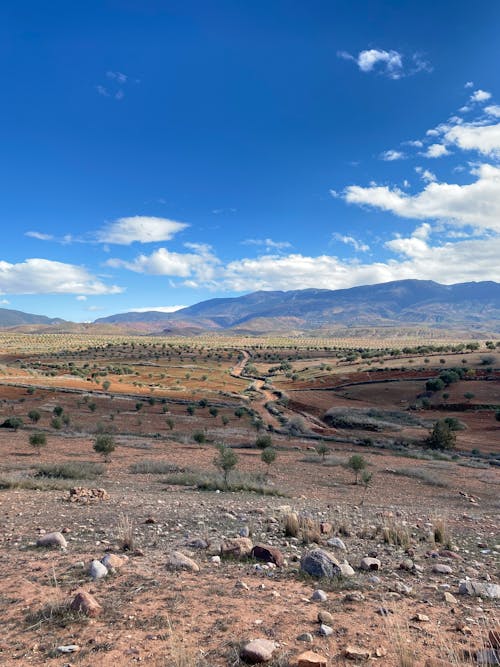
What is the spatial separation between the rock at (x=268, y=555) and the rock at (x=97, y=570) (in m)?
2.63

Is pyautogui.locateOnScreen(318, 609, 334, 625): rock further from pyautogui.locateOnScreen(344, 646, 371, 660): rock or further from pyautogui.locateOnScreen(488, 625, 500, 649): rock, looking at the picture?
pyautogui.locateOnScreen(488, 625, 500, 649): rock

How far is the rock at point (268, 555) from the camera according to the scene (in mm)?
7098

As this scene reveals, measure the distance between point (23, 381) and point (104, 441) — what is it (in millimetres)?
48093

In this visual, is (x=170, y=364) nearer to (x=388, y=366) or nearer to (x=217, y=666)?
(x=388, y=366)

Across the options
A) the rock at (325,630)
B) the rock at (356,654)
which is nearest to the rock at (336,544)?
the rock at (325,630)

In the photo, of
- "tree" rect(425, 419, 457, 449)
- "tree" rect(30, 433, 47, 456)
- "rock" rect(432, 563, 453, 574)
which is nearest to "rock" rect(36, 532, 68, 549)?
"rock" rect(432, 563, 453, 574)

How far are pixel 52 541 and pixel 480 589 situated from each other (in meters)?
7.65

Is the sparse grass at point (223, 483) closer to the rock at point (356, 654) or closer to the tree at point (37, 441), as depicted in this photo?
the tree at point (37, 441)

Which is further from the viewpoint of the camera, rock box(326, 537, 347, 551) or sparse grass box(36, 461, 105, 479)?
sparse grass box(36, 461, 105, 479)

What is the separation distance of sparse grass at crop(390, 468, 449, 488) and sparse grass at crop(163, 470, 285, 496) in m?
8.74

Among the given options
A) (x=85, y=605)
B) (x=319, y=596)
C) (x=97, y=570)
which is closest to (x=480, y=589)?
(x=319, y=596)

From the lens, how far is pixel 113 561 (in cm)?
659

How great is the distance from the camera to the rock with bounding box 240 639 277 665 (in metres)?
4.24

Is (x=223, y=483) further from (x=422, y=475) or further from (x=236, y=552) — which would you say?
(x=422, y=475)
